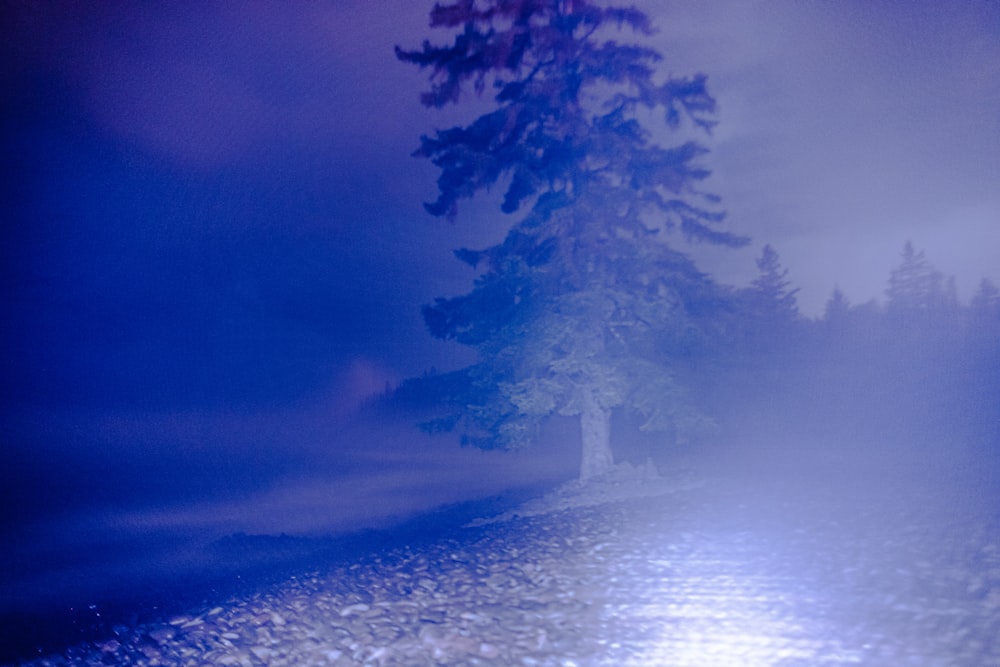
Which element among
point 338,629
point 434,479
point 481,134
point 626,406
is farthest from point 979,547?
point 434,479

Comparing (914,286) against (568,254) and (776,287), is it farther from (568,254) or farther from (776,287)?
(568,254)

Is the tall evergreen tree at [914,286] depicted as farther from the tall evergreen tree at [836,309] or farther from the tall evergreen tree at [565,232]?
the tall evergreen tree at [565,232]

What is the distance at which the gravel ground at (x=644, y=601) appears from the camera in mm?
5469

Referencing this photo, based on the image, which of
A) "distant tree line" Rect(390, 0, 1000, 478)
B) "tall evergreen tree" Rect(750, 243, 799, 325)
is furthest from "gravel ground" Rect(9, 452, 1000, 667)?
"tall evergreen tree" Rect(750, 243, 799, 325)

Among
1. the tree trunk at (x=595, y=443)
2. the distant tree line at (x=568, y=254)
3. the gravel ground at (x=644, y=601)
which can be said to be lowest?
the gravel ground at (x=644, y=601)

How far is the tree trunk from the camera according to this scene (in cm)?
1389

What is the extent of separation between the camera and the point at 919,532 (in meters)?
8.73

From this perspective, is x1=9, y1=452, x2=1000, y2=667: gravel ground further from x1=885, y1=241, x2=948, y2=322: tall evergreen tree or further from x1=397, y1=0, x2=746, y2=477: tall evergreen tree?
x1=885, y1=241, x2=948, y2=322: tall evergreen tree

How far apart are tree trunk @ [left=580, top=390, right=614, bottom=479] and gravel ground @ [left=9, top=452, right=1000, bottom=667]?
12.2 ft

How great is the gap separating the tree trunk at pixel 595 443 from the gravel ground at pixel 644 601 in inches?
146

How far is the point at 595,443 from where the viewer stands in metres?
14.0

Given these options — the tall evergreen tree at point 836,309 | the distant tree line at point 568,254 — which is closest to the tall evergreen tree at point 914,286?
the tall evergreen tree at point 836,309

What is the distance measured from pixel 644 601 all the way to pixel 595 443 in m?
7.42

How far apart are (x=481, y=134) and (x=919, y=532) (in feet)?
34.2
